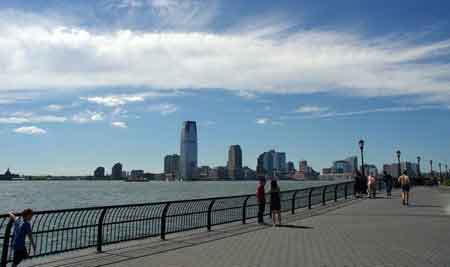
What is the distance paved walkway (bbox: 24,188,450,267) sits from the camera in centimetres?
943

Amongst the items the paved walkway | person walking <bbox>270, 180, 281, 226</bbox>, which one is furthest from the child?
person walking <bbox>270, 180, 281, 226</bbox>

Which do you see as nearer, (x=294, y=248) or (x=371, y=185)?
(x=294, y=248)

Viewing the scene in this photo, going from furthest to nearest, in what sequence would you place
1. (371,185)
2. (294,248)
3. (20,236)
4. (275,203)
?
1. (371,185)
2. (275,203)
3. (294,248)
4. (20,236)

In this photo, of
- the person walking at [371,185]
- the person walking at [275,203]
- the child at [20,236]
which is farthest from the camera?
the person walking at [371,185]

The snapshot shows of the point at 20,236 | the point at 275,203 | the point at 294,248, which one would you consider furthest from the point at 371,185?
the point at 20,236

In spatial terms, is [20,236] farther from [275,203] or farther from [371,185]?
[371,185]

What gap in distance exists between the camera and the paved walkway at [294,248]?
371 inches

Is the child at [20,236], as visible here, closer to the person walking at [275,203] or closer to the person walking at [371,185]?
the person walking at [275,203]

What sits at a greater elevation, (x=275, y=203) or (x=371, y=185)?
(x=371, y=185)

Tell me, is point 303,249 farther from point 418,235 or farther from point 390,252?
point 418,235

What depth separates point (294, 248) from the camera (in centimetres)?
1108

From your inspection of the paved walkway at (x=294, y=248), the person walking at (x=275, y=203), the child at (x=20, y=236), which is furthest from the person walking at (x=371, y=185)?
the child at (x=20, y=236)

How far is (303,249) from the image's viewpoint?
1092 cm

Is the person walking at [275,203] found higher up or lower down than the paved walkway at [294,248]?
higher up
